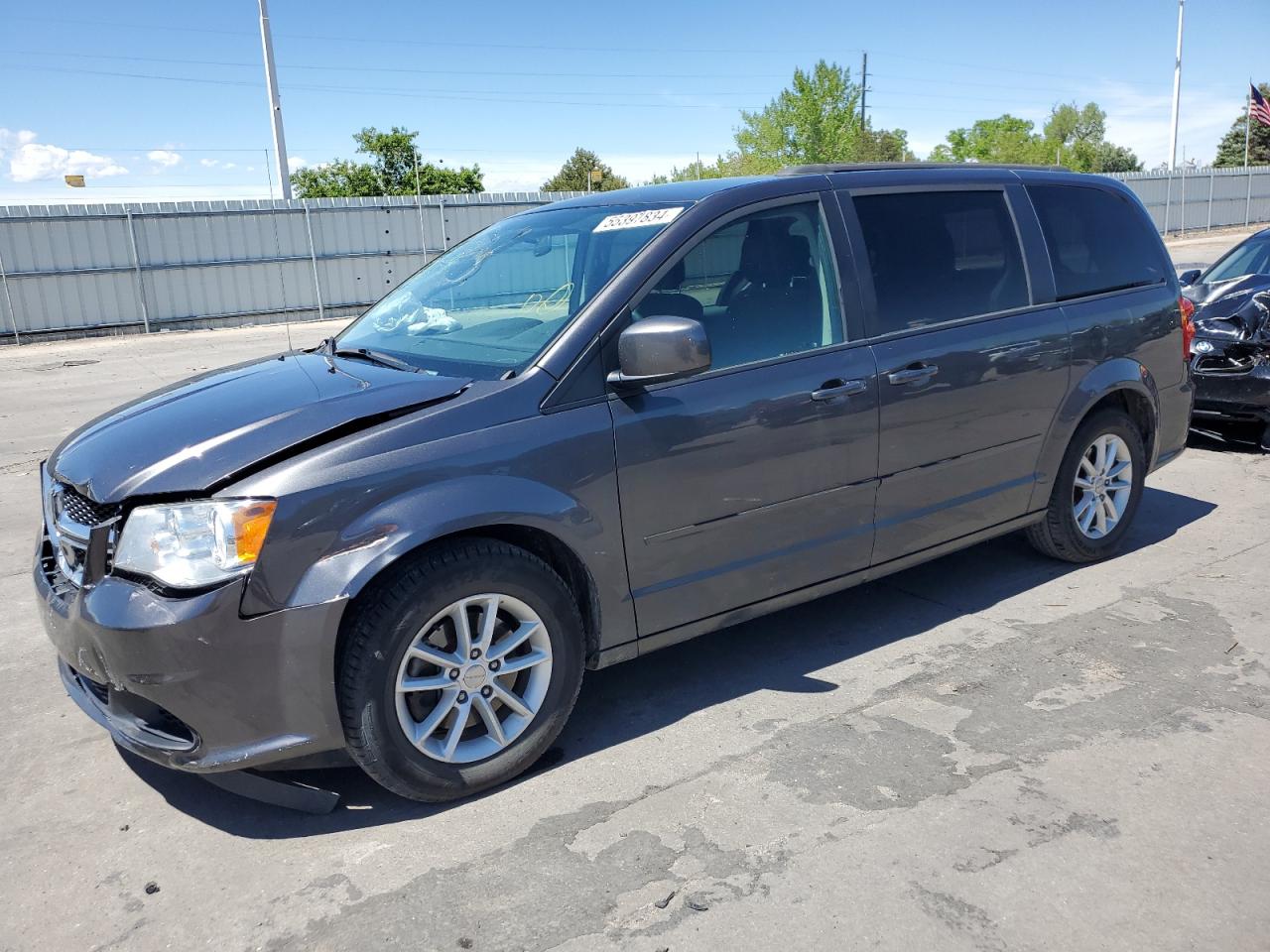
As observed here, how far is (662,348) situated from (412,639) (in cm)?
119

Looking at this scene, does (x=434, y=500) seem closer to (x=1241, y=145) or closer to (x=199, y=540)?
(x=199, y=540)

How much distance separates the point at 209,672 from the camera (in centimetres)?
279

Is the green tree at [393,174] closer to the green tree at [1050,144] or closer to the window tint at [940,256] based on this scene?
the green tree at [1050,144]

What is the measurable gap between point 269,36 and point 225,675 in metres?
26.8

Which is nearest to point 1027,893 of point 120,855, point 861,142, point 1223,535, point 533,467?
point 533,467

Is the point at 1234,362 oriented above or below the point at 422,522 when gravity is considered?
below

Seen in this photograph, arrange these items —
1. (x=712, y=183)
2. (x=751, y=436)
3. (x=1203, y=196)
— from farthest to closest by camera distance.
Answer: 1. (x=1203, y=196)
2. (x=712, y=183)
3. (x=751, y=436)

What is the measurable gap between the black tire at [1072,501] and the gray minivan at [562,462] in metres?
0.03

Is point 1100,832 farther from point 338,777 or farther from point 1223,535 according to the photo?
point 1223,535

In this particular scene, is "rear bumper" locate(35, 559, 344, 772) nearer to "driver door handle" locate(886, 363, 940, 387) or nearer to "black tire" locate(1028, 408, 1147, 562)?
"driver door handle" locate(886, 363, 940, 387)

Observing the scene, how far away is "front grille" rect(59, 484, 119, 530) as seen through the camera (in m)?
2.98

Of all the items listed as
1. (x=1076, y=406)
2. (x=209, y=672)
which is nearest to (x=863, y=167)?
(x=1076, y=406)

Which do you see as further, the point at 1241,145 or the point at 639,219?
the point at 1241,145

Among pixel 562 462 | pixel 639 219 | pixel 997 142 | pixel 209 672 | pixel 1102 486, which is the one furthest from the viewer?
pixel 997 142
